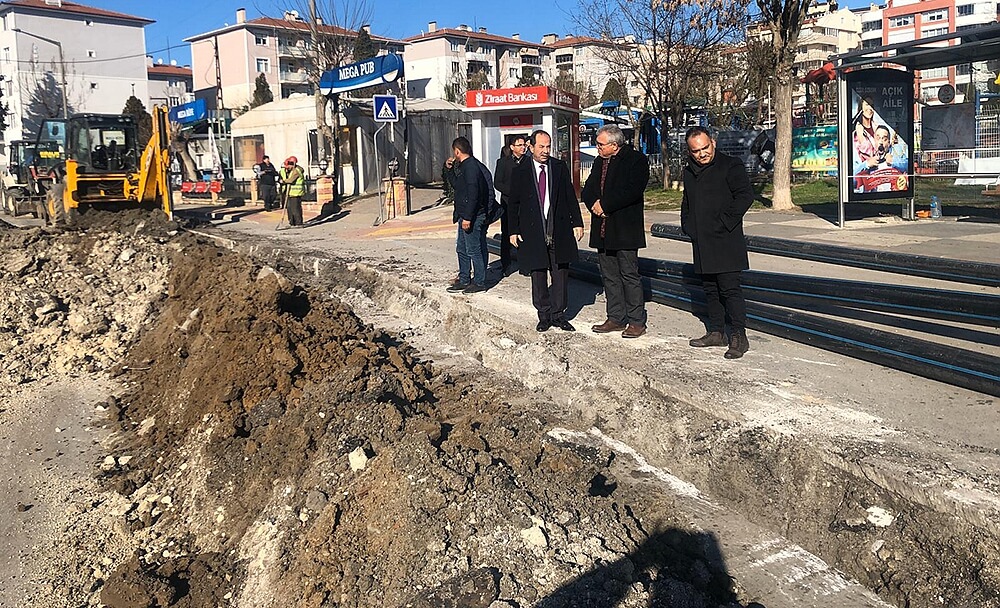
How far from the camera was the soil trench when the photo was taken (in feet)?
13.0

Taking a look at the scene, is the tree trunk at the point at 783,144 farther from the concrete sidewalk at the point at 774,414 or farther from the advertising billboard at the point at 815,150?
the advertising billboard at the point at 815,150

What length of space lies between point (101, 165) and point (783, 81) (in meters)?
16.4

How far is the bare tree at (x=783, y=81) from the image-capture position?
718 inches

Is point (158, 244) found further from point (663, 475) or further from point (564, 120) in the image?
point (663, 475)

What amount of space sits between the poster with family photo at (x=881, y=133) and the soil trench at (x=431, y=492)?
9552mm

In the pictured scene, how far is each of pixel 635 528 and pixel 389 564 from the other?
1241 millimetres

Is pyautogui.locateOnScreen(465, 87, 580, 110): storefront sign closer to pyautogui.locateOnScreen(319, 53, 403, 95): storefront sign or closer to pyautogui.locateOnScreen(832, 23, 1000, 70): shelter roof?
pyautogui.locateOnScreen(319, 53, 403, 95): storefront sign

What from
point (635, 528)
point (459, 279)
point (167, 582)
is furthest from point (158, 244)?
point (635, 528)

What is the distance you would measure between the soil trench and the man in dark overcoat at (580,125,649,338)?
875 mm

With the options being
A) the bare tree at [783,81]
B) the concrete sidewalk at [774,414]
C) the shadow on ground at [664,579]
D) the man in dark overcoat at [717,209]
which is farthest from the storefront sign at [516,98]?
the shadow on ground at [664,579]

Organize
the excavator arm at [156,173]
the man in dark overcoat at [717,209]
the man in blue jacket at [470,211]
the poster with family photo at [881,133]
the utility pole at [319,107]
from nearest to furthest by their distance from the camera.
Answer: the man in dark overcoat at [717,209] < the man in blue jacket at [470,211] < the poster with family photo at [881,133] < the excavator arm at [156,173] < the utility pole at [319,107]

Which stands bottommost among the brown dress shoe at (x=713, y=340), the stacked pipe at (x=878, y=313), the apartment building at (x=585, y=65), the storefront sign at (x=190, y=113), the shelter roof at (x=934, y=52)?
the brown dress shoe at (x=713, y=340)

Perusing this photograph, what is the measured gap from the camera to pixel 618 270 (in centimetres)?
768

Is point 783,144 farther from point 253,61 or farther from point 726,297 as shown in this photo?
point 253,61
